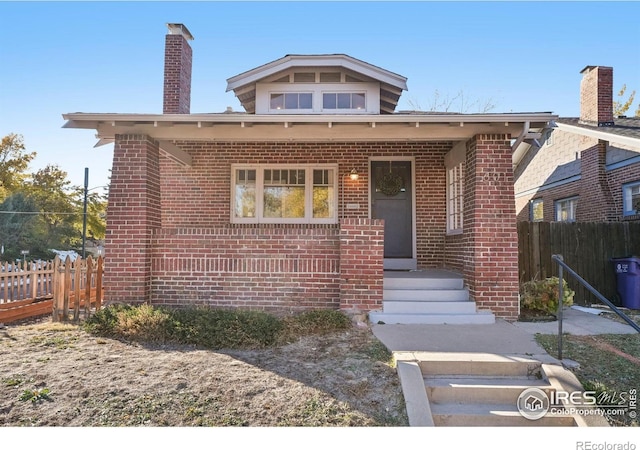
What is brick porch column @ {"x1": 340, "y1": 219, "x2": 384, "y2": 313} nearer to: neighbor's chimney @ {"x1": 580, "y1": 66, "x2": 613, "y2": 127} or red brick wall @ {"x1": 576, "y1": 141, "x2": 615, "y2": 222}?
red brick wall @ {"x1": 576, "y1": 141, "x2": 615, "y2": 222}

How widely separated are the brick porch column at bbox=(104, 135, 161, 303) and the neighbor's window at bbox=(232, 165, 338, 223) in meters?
2.25

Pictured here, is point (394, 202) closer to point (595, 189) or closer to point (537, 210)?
point (595, 189)

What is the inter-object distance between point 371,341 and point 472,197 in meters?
3.00

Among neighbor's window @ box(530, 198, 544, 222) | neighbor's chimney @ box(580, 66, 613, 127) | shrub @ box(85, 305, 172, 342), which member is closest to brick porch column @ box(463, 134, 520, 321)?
shrub @ box(85, 305, 172, 342)

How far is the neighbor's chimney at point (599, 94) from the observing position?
10.8 metres

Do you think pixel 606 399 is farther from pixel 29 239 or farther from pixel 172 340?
pixel 29 239

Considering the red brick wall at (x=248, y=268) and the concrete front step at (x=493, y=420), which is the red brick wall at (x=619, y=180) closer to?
the red brick wall at (x=248, y=268)

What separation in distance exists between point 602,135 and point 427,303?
7.78 meters

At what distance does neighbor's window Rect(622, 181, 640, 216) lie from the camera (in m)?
8.94

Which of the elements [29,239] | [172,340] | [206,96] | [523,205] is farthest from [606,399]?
[29,239]

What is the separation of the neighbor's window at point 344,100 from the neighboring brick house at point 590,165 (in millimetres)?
4021

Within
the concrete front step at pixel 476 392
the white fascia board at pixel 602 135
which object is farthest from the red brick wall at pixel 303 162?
the white fascia board at pixel 602 135

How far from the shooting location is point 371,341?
471 cm
